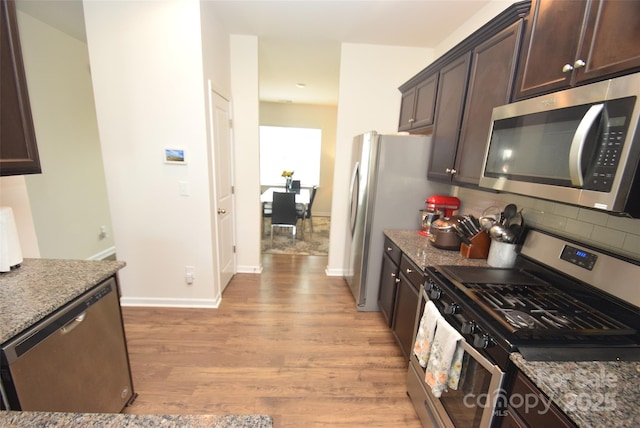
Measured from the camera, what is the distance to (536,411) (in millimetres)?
809

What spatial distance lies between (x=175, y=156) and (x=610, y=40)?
108 inches

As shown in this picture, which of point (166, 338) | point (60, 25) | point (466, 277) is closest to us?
point (466, 277)

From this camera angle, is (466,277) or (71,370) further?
(466,277)

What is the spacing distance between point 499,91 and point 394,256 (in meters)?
1.36

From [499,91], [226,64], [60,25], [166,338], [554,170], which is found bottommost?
[166,338]

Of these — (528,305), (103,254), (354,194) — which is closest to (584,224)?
(528,305)

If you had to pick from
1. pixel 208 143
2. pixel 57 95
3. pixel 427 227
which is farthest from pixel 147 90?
pixel 427 227

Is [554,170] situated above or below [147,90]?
below

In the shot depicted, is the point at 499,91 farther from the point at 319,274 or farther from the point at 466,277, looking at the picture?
the point at 319,274

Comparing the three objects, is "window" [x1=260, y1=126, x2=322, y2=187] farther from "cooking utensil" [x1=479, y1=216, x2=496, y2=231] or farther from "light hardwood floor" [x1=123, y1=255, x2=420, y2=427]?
"cooking utensil" [x1=479, y1=216, x2=496, y2=231]

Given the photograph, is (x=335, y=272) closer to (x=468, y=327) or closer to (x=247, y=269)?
(x=247, y=269)

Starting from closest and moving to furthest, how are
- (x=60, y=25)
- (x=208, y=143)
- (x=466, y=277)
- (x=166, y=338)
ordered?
(x=466, y=277), (x=166, y=338), (x=208, y=143), (x=60, y=25)

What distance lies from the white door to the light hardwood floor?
1.31ft

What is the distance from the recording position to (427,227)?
2.30m
